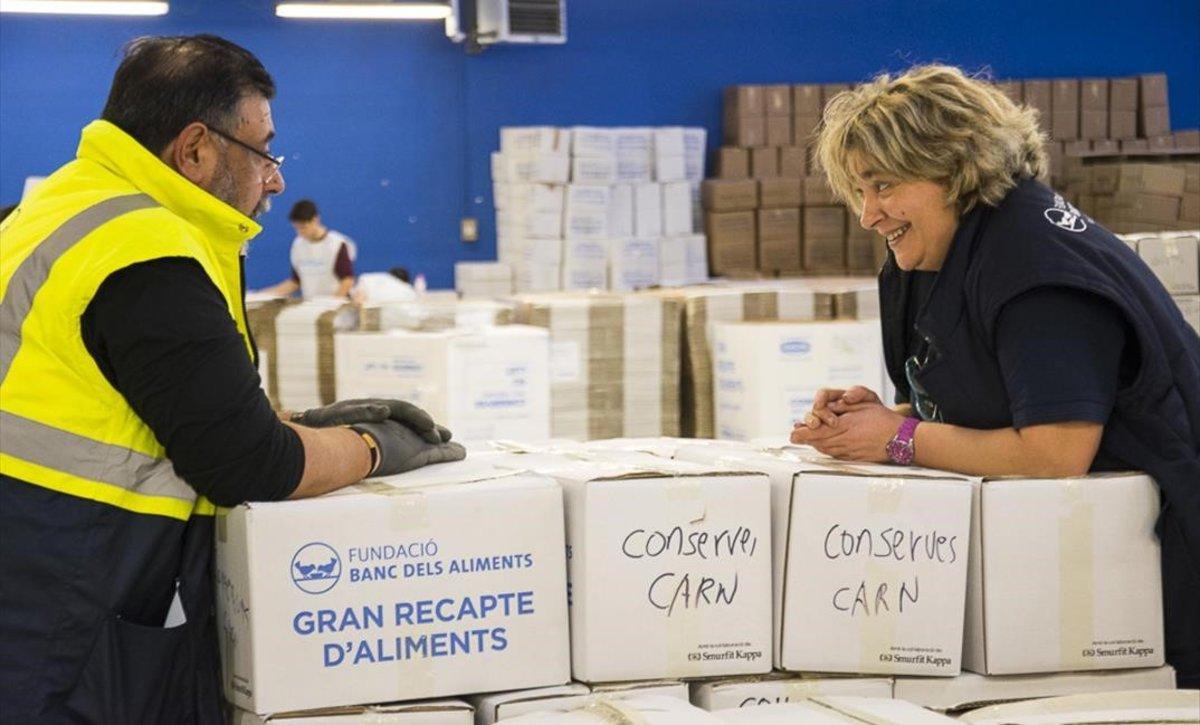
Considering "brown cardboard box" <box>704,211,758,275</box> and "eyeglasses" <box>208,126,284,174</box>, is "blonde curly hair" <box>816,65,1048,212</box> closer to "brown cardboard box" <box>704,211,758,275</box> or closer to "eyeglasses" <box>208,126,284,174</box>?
"eyeglasses" <box>208,126,284,174</box>

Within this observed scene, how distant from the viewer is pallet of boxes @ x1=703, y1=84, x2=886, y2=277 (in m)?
13.0

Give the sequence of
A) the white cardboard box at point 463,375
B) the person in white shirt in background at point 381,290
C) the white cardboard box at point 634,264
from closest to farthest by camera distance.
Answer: the white cardboard box at point 463,375
the person in white shirt in background at point 381,290
the white cardboard box at point 634,264

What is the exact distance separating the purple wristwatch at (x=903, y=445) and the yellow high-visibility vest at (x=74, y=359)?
1.19 metres

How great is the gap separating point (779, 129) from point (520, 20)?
2517 millimetres

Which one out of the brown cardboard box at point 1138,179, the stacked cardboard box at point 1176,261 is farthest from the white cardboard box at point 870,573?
the brown cardboard box at point 1138,179

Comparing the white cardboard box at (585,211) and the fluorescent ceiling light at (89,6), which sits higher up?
the fluorescent ceiling light at (89,6)

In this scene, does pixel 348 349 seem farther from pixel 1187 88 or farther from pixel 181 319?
pixel 1187 88

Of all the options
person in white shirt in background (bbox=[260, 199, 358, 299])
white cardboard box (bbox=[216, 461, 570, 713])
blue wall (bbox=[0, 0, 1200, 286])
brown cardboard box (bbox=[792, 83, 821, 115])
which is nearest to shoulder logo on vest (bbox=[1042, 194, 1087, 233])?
white cardboard box (bbox=[216, 461, 570, 713])

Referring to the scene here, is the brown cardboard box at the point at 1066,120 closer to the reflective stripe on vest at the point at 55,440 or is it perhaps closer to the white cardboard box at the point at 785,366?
the white cardboard box at the point at 785,366

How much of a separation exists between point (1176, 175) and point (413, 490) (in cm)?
813

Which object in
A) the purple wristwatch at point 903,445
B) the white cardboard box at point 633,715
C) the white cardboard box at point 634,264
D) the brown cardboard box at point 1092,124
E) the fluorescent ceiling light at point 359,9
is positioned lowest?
the white cardboard box at point 633,715

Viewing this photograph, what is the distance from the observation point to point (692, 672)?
8.22ft

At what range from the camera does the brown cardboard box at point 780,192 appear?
13.0 m

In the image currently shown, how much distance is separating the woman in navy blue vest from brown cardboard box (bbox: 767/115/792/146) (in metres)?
10.7
